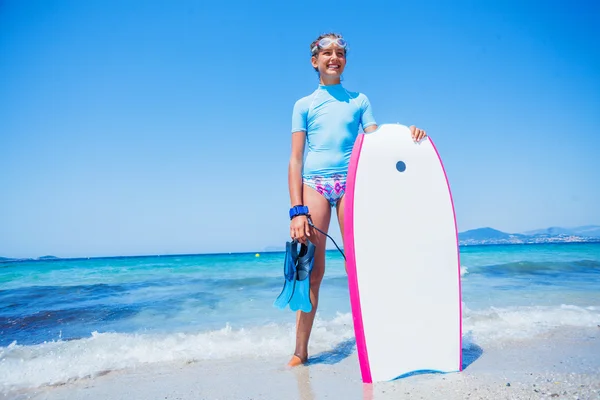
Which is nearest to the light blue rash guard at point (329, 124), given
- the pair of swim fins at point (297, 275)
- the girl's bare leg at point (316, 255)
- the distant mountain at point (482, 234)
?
the girl's bare leg at point (316, 255)

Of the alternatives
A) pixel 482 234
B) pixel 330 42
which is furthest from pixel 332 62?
pixel 482 234

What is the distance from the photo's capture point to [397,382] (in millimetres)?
1835

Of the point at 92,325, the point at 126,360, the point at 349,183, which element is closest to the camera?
the point at 349,183

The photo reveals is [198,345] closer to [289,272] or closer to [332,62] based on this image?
[289,272]

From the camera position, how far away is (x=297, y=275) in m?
2.11

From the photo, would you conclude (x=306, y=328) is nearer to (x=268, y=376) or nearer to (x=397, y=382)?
(x=268, y=376)

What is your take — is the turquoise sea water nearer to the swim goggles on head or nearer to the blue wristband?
the blue wristband

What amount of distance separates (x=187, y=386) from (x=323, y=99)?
177 cm

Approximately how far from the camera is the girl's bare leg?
2.14 m

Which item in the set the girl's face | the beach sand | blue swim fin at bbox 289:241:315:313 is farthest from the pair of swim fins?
the girl's face

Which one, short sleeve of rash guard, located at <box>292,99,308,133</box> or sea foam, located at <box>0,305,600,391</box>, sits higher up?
short sleeve of rash guard, located at <box>292,99,308,133</box>

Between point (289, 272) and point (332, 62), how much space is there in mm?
1213

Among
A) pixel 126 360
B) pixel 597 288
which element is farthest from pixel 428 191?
pixel 597 288

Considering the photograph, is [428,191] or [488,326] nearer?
[428,191]
